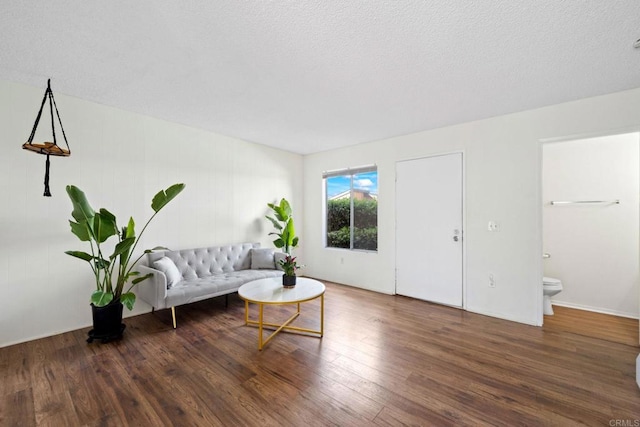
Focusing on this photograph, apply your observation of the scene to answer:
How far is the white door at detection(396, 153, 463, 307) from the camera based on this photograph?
365cm

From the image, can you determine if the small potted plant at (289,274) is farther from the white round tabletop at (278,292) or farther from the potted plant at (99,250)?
the potted plant at (99,250)

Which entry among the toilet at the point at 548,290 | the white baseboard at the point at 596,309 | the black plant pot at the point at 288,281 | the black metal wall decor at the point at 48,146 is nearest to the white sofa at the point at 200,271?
the black plant pot at the point at 288,281

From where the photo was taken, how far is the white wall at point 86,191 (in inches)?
102

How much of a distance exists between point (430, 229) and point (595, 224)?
2095 mm

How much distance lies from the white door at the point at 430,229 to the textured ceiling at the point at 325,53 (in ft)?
3.10

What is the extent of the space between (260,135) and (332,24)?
106 inches

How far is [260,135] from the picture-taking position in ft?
13.9

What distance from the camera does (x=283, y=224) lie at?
16.7ft

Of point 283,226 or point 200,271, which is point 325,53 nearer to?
point 200,271

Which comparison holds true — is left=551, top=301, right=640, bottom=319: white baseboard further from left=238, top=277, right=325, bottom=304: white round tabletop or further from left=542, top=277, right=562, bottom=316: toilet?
left=238, top=277, right=325, bottom=304: white round tabletop

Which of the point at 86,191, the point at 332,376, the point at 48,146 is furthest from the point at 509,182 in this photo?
the point at 86,191

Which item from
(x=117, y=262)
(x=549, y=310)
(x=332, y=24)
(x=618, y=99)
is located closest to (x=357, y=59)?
(x=332, y=24)

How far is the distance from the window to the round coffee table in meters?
1.93

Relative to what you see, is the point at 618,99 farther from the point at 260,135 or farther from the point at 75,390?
the point at 75,390
